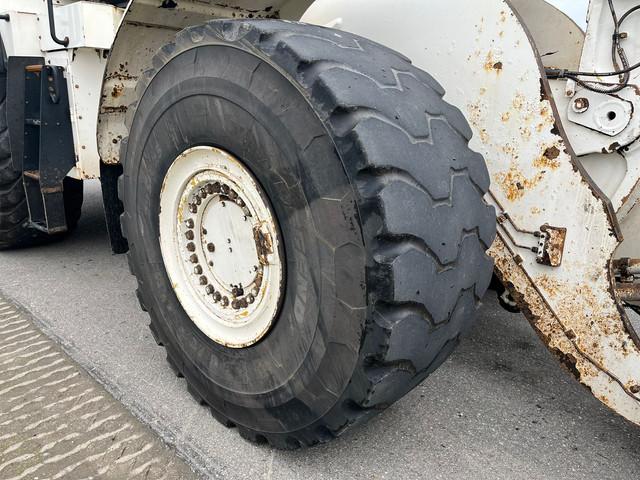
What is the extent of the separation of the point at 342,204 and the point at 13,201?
2.93 meters

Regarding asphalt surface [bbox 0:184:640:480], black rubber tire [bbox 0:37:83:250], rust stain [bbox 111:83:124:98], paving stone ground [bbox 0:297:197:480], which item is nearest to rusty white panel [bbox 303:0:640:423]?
asphalt surface [bbox 0:184:640:480]

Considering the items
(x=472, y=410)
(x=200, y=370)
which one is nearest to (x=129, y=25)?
(x=200, y=370)

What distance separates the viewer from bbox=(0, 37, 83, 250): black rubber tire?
3062 mm

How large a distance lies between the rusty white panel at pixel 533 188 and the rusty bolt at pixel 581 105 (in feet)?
0.88

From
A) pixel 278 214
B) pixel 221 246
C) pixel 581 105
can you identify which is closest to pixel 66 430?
pixel 221 246

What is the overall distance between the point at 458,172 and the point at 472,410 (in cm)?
105

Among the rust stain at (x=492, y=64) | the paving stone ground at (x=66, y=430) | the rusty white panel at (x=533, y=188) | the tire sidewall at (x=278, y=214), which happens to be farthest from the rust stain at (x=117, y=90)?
the rust stain at (x=492, y=64)

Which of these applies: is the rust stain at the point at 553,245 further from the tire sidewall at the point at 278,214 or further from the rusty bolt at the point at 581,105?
the tire sidewall at the point at 278,214

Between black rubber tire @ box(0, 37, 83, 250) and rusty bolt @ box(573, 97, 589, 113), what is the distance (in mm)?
2992

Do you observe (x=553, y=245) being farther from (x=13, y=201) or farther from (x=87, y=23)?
(x=13, y=201)

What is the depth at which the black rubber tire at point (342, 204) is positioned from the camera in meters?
1.15

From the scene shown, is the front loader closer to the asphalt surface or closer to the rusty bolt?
the rusty bolt

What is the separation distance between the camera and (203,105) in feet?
4.93

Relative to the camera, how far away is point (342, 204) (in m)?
1.17
